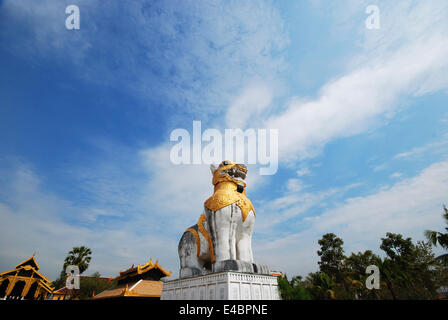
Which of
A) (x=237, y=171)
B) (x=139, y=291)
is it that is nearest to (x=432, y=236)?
(x=237, y=171)

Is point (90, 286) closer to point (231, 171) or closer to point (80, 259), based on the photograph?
point (80, 259)

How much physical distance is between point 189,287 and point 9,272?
859 inches

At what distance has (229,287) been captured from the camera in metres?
5.45

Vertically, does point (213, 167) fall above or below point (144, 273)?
above

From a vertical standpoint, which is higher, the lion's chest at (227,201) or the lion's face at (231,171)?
the lion's face at (231,171)

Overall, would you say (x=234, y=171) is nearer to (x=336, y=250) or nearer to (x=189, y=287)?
(x=189, y=287)

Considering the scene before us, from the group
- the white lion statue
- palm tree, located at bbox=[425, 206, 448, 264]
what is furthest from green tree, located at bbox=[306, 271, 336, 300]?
the white lion statue

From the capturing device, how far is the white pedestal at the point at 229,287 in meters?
5.53

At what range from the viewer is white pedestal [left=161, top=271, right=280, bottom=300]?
5.53m

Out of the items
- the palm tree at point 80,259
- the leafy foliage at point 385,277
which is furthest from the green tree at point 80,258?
the leafy foliage at point 385,277

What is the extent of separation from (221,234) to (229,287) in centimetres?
149

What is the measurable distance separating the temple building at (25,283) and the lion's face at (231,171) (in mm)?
22022

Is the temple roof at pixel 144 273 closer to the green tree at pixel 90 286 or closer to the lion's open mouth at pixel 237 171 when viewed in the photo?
the lion's open mouth at pixel 237 171
